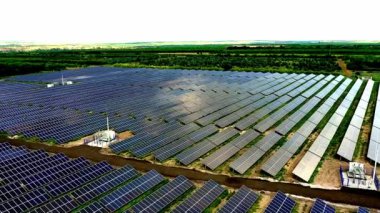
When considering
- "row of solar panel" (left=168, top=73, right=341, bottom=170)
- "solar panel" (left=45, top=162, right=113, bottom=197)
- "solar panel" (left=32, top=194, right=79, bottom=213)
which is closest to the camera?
"solar panel" (left=32, top=194, right=79, bottom=213)

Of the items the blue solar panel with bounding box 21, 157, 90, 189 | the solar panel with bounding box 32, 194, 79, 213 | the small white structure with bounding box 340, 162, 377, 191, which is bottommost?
the small white structure with bounding box 340, 162, 377, 191

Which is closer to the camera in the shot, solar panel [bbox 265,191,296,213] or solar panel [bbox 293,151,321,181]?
solar panel [bbox 265,191,296,213]

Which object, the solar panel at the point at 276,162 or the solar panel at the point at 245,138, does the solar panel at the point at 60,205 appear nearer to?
the solar panel at the point at 276,162

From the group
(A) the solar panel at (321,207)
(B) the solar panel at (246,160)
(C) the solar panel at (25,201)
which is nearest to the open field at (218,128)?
(B) the solar panel at (246,160)

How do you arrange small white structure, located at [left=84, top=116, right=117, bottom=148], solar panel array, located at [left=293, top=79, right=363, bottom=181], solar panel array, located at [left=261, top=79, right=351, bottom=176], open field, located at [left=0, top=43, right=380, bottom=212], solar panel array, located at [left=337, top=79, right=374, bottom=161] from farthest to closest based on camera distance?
small white structure, located at [left=84, top=116, right=117, bottom=148]
solar panel array, located at [left=337, top=79, right=374, bottom=161]
solar panel array, located at [left=261, top=79, right=351, bottom=176]
open field, located at [left=0, top=43, right=380, bottom=212]
solar panel array, located at [left=293, top=79, right=363, bottom=181]

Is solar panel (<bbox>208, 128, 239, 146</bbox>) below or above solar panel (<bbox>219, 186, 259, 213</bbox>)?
above

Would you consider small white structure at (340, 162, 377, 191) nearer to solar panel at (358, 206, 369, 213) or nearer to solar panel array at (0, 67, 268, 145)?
solar panel at (358, 206, 369, 213)

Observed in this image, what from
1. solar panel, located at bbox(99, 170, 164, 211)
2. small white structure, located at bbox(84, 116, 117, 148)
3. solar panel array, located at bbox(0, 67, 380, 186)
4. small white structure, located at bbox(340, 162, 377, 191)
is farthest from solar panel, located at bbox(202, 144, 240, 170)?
small white structure, located at bbox(84, 116, 117, 148)
